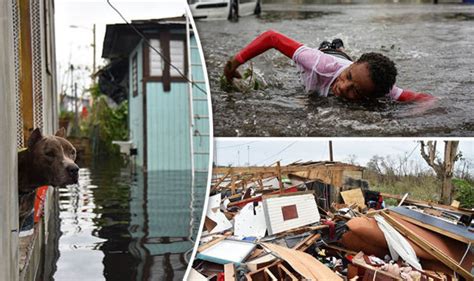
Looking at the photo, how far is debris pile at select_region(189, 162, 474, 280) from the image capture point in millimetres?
2492

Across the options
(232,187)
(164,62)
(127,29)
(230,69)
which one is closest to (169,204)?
(127,29)

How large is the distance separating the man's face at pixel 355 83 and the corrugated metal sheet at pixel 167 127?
6.33 m

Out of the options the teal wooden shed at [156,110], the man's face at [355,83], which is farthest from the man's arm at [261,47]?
the teal wooden shed at [156,110]

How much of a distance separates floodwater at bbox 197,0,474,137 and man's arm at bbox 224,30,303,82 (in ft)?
0.09

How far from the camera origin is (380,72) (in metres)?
2.47

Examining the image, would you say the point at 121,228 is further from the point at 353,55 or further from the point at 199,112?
the point at 353,55

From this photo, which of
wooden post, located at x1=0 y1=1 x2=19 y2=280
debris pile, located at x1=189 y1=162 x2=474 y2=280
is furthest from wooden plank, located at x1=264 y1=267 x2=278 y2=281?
wooden post, located at x1=0 y1=1 x2=19 y2=280

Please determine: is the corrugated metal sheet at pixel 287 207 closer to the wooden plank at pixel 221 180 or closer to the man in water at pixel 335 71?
the wooden plank at pixel 221 180

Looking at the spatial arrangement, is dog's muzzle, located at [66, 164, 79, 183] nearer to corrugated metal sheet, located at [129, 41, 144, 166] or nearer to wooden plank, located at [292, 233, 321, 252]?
wooden plank, located at [292, 233, 321, 252]

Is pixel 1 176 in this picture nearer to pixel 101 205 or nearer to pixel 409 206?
pixel 409 206

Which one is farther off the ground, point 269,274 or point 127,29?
point 127,29

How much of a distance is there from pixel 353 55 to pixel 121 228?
10.3 ft

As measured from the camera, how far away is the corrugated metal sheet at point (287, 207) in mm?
2561

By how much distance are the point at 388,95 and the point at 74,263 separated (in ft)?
7.19
